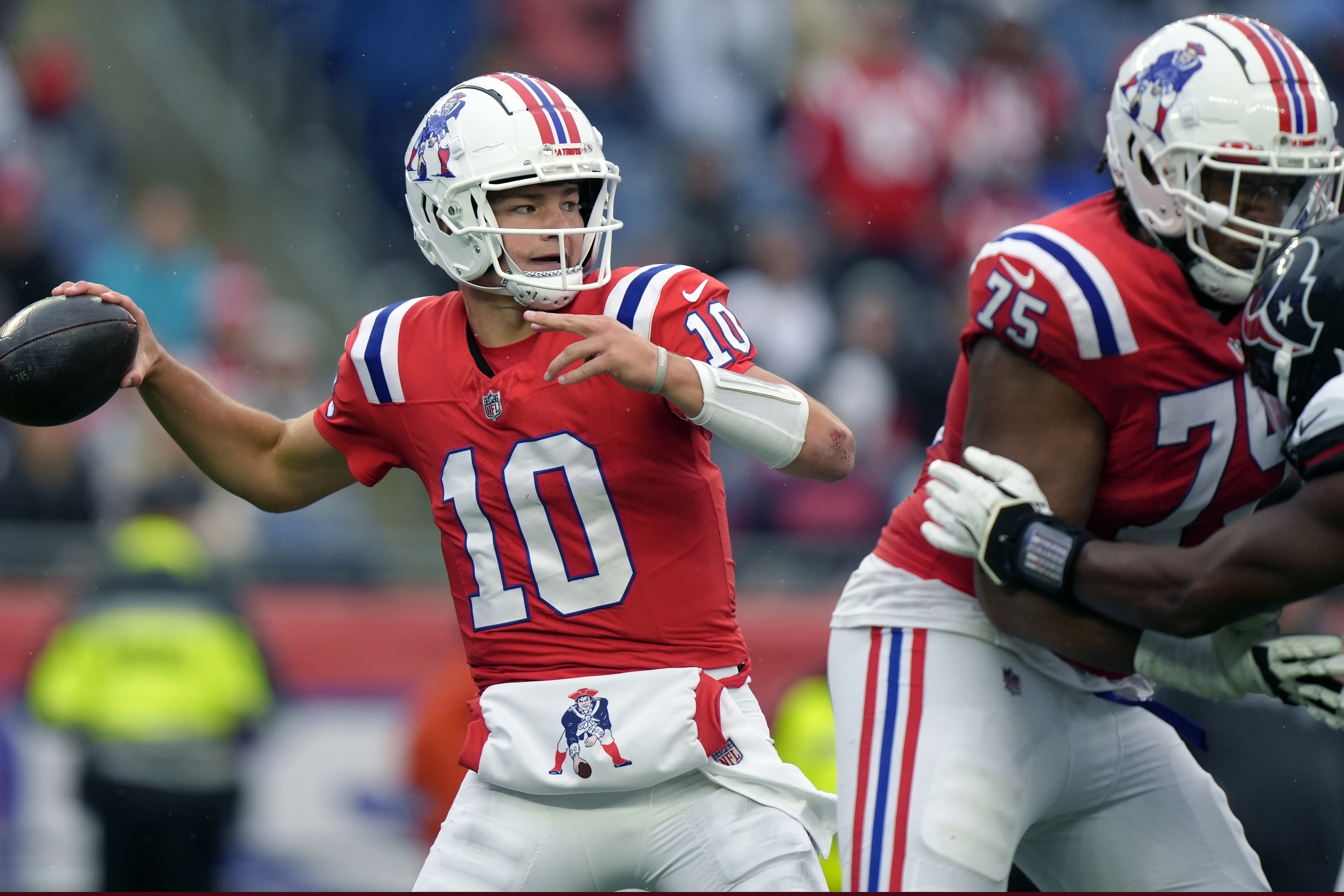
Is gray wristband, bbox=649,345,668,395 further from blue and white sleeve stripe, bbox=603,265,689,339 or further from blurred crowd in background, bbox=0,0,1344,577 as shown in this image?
blurred crowd in background, bbox=0,0,1344,577

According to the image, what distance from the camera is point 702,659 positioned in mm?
3340

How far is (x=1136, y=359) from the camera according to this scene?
313 centimetres

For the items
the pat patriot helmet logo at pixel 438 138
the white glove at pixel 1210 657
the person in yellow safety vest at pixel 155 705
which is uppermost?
the pat patriot helmet logo at pixel 438 138

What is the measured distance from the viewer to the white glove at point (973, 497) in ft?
10.2

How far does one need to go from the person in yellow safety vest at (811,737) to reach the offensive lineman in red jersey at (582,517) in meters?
1.88

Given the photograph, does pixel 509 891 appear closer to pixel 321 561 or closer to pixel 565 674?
pixel 565 674

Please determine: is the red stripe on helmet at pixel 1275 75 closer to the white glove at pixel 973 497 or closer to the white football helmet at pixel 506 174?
the white glove at pixel 973 497

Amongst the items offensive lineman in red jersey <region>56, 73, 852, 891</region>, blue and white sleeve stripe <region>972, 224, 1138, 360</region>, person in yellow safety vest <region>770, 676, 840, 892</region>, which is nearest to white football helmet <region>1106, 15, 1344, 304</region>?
blue and white sleeve stripe <region>972, 224, 1138, 360</region>

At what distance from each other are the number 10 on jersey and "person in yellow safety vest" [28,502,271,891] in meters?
A: 2.99

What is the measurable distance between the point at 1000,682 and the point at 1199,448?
0.57 meters

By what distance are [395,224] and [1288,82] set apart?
261 inches

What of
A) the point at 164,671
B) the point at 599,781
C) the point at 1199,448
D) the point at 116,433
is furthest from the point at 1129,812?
Result: the point at 116,433

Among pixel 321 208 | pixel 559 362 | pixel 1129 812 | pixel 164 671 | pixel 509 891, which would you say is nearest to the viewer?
pixel 559 362

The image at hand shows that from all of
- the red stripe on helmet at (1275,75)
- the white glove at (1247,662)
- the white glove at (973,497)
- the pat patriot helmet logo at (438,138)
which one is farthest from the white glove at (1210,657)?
the pat patriot helmet logo at (438,138)
